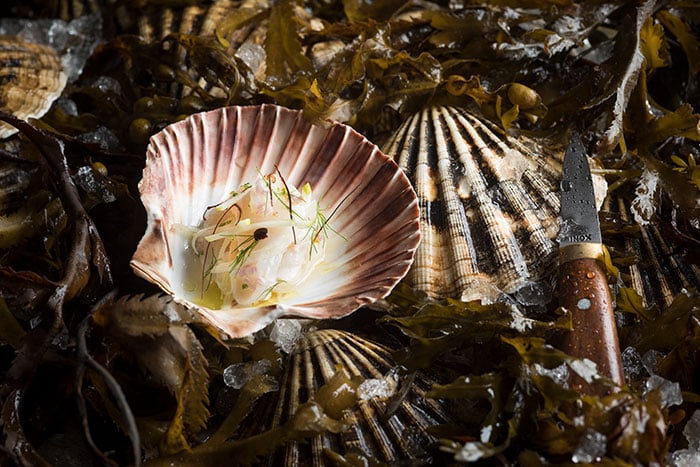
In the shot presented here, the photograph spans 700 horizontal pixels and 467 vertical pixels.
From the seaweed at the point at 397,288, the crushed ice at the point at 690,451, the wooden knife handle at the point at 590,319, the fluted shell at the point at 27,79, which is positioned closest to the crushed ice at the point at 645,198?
the seaweed at the point at 397,288

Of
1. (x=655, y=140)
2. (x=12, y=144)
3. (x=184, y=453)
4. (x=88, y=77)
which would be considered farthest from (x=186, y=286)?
(x=655, y=140)

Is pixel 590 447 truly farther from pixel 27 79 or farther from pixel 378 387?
pixel 27 79

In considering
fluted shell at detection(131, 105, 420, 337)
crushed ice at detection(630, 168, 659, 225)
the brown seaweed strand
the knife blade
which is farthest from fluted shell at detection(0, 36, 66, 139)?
crushed ice at detection(630, 168, 659, 225)

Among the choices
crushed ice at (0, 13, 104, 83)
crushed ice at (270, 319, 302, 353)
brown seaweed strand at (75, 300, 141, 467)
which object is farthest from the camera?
crushed ice at (0, 13, 104, 83)

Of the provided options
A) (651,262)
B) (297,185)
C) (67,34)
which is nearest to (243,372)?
(297,185)

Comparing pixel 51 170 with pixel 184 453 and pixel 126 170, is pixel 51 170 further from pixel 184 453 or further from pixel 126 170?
pixel 184 453

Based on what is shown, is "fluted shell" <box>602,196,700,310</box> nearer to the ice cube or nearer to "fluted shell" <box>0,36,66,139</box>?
the ice cube

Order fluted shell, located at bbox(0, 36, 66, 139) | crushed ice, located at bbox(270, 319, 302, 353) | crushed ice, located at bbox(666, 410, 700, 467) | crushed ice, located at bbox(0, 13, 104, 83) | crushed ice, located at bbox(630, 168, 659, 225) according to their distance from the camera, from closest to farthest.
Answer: crushed ice, located at bbox(666, 410, 700, 467)
crushed ice, located at bbox(270, 319, 302, 353)
crushed ice, located at bbox(630, 168, 659, 225)
fluted shell, located at bbox(0, 36, 66, 139)
crushed ice, located at bbox(0, 13, 104, 83)
